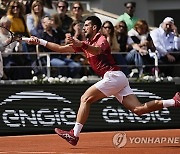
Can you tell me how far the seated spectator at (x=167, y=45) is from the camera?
17156 millimetres

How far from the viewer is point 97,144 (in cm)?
1308

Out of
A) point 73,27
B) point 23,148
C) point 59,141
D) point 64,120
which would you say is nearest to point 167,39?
point 73,27

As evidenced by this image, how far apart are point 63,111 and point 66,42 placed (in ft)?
6.15

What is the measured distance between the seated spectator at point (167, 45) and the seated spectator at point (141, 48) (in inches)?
8.7

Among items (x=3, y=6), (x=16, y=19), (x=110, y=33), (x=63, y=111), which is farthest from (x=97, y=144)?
(x=3, y=6)

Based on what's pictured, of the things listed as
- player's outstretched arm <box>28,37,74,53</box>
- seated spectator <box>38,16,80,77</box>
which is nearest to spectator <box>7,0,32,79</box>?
seated spectator <box>38,16,80,77</box>

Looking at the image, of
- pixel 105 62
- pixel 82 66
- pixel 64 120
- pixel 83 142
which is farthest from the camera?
pixel 82 66

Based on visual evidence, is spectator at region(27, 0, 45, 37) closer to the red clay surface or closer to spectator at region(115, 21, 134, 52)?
spectator at region(115, 21, 134, 52)

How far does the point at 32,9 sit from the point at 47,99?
2574 millimetres

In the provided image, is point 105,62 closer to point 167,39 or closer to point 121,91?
point 121,91

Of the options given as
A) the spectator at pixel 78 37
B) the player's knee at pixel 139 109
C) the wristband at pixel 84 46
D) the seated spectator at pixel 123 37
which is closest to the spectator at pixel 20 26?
the spectator at pixel 78 37

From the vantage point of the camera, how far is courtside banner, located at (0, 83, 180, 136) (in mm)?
15062

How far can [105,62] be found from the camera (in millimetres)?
12008

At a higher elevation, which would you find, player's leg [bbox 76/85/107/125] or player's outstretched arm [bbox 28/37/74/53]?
player's outstretched arm [bbox 28/37/74/53]
